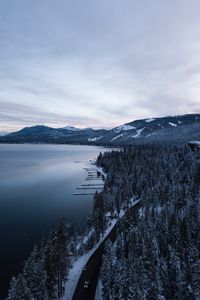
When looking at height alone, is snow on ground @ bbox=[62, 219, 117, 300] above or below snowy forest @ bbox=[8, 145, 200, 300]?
below

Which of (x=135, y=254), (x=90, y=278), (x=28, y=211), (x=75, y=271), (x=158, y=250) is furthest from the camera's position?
(x=28, y=211)

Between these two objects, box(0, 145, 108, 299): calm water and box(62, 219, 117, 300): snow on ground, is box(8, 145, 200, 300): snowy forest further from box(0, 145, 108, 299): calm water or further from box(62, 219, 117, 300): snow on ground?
box(0, 145, 108, 299): calm water

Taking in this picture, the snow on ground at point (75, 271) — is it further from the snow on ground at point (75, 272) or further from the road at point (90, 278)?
the road at point (90, 278)

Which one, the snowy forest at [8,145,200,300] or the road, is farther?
the road

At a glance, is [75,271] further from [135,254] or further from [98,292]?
[135,254]

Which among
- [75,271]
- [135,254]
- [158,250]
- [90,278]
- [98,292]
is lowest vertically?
[98,292]

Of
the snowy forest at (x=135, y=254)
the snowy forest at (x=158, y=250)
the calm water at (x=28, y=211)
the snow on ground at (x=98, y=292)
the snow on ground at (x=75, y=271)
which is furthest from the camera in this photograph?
the calm water at (x=28, y=211)

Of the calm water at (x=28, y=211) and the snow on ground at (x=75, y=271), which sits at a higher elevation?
the calm water at (x=28, y=211)

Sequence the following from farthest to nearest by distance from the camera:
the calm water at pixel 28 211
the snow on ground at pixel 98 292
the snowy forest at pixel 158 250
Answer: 1. the calm water at pixel 28 211
2. the snow on ground at pixel 98 292
3. the snowy forest at pixel 158 250

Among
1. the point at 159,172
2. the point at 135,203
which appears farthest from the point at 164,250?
the point at 159,172

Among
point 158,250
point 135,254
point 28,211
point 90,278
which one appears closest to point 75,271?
point 90,278

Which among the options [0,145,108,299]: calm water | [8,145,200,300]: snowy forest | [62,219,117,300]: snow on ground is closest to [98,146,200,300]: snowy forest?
[8,145,200,300]: snowy forest

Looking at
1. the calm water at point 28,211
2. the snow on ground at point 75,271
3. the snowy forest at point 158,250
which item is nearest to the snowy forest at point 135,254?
the snowy forest at point 158,250
